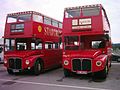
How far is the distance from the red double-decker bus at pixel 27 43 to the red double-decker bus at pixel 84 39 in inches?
86.5

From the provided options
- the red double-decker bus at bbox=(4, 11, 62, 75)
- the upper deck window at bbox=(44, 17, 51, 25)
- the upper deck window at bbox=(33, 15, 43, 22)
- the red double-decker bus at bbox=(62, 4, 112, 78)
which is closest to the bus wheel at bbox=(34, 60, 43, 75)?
the red double-decker bus at bbox=(4, 11, 62, 75)

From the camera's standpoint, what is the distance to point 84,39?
45.3 ft

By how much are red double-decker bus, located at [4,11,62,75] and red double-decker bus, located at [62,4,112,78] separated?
2.20 m

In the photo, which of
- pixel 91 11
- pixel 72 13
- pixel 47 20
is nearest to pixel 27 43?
pixel 47 20

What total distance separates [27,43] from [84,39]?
3.92 metres

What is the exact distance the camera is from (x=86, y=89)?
10.1 metres

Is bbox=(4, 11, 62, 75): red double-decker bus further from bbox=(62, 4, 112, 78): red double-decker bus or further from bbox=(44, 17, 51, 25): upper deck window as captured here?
bbox=(62, 4, 112, 78): red double-decker bus

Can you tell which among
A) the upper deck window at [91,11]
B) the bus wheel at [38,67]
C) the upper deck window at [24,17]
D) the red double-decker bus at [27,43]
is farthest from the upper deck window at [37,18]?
the upper deck window at [91,11]

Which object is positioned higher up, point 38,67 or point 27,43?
point 27,43

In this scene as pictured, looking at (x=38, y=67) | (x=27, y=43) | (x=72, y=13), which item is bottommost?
(x=38, y=67)

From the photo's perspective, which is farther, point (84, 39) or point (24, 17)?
point (24, 17)

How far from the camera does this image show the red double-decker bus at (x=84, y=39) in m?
12.5

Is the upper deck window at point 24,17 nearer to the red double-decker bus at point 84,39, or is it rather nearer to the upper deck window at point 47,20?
the upper deck window at point 47,20

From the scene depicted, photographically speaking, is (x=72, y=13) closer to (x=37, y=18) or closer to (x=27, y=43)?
(x=37, y=18)
